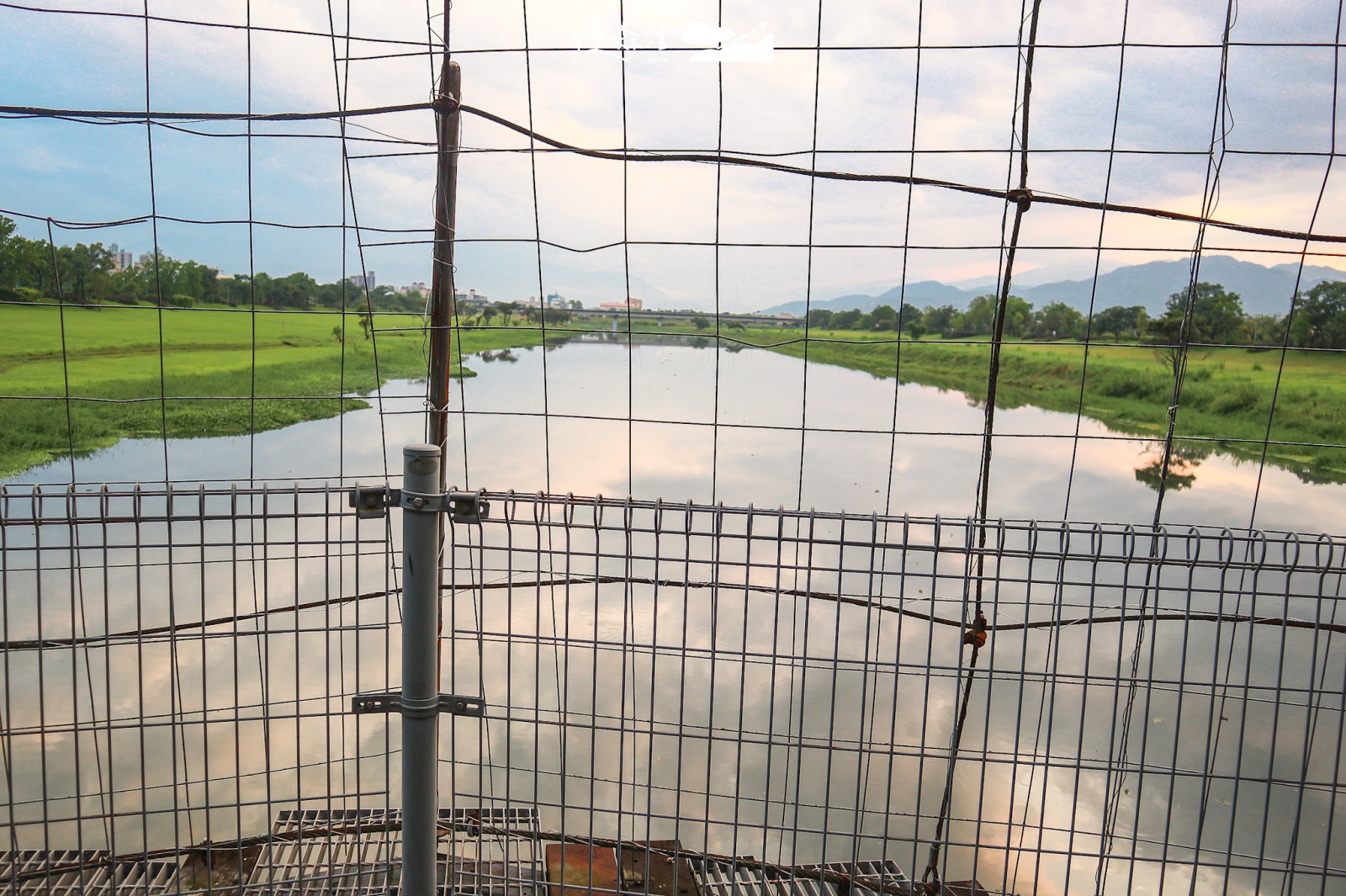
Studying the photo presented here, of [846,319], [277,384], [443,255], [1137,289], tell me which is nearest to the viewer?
[443,255]

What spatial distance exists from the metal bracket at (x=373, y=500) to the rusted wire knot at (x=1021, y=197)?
9.29 ft

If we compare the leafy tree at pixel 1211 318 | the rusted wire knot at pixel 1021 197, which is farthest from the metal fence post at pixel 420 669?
the leafy tree at pixel 1211 318

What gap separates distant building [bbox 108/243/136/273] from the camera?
19.5 feet

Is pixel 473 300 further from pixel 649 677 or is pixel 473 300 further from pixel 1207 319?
pixel 1207 319

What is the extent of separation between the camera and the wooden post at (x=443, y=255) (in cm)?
336

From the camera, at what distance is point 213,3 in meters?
4.28

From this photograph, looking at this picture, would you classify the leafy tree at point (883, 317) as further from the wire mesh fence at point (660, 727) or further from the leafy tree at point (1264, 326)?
the leafy tree at point (1264, 326)

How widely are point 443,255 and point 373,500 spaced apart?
6.31 feet

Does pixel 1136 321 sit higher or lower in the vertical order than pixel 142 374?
higher

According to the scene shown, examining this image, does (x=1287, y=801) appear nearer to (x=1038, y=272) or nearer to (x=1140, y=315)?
(x=1038, y=272)

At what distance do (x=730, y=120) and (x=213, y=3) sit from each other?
2.65 meters

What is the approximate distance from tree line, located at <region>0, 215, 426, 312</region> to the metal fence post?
241 centimetres

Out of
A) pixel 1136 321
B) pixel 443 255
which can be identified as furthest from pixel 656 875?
pixel 1136 321

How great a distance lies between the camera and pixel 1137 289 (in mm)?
6559
